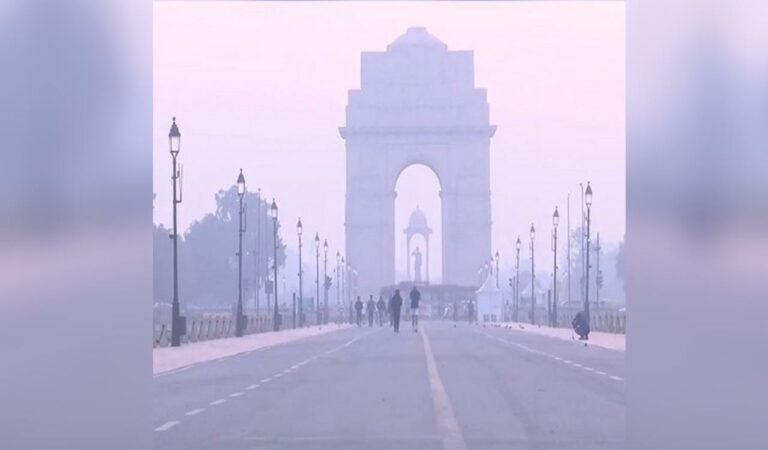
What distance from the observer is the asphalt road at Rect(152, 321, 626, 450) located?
1267 cm

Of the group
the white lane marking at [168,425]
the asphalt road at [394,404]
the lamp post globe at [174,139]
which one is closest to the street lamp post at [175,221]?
the lamp post globe at [174,139]

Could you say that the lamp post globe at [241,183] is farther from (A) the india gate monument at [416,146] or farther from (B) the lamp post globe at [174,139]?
(A) the india gate monument at [416,146]

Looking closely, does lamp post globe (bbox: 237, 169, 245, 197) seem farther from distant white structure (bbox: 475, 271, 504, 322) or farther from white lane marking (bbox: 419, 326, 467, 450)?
distant white structure (bbox: 475, 271, 504, 322)

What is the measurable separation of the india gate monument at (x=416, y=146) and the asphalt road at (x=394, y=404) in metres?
104

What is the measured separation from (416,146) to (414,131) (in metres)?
2.10

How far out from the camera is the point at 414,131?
137 meters

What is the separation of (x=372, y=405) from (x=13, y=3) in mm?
11343

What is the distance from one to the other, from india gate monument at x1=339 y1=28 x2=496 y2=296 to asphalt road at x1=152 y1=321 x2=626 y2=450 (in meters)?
104

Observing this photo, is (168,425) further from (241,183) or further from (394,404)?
(241,183)

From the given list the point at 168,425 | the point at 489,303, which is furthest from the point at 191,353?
the point at 489,303

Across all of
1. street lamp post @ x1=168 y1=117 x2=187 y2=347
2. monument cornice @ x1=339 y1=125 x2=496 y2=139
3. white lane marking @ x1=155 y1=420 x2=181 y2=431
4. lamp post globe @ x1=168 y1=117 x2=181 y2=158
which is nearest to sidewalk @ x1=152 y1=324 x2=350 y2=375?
street lamp post @ x1=168 y1=117 x2=187 y2=347

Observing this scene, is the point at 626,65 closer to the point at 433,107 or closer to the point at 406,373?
the point at 406,373

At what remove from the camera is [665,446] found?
25.3 ft

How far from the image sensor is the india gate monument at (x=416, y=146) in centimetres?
13562
